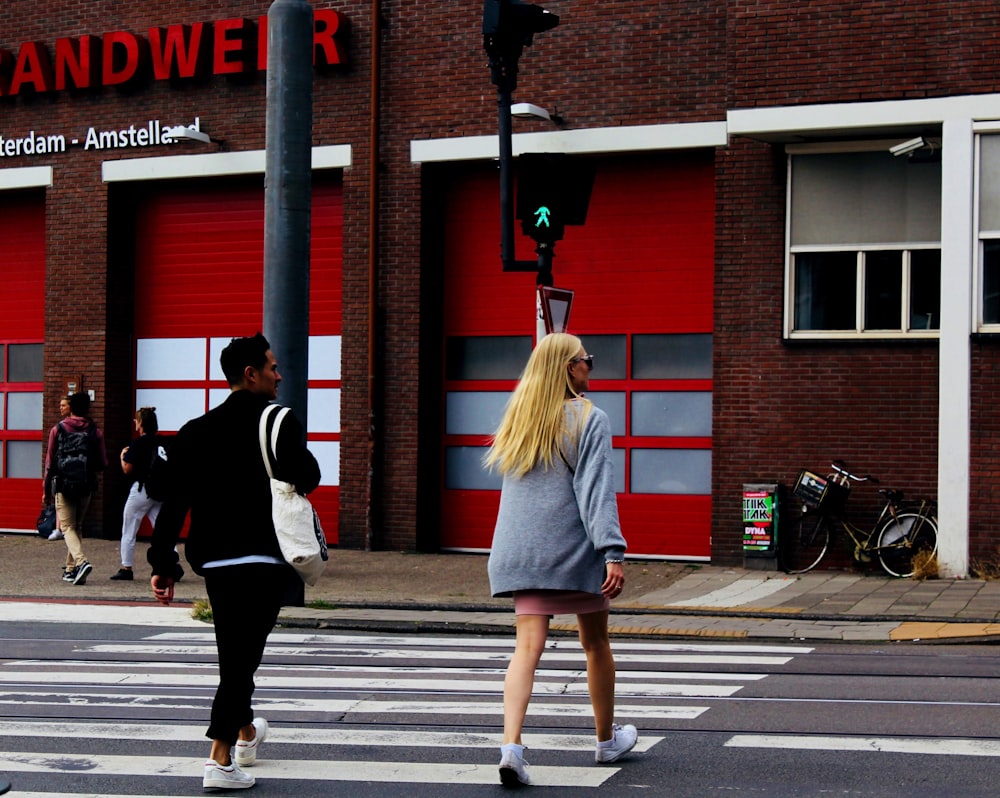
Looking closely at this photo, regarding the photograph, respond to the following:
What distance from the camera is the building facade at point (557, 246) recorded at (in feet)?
51.8

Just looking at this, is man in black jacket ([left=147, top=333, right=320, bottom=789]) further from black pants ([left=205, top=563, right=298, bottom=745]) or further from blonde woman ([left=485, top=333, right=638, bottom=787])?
blonde woman ([left=485, top=333, right=638, bottom=787])

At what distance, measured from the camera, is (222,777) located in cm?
637

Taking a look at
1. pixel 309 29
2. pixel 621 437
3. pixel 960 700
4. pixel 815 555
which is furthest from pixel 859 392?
pixel 960 700

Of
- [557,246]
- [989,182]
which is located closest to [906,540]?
[989,182]

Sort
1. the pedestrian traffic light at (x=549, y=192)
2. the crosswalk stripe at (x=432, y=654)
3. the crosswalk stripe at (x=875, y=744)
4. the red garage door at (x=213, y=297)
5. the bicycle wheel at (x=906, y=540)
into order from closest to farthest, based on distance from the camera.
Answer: the crosswalk stripe at (x=875, y=744)
the crosswalk stripe at (x=432, y=654)
the pedestrian traffic light at (x=549, y=192)
the bicycle wheel at (x=906, y=540)
the red garage door at (x=213, y=297)

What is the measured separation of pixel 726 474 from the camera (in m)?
16.7

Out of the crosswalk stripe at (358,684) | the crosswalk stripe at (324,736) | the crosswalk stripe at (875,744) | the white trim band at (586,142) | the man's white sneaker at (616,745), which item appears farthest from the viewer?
the white trim band at (586,142)

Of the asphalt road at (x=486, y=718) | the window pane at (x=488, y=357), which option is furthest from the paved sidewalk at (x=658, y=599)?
the window pane at (x=488, y=357)

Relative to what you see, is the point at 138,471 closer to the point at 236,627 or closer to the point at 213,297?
the point at 213,297

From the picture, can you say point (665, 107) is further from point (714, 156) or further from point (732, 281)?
point (732, 281)

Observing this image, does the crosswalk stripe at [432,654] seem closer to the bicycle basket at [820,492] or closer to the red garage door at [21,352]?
the bicycle basket at [820,492]

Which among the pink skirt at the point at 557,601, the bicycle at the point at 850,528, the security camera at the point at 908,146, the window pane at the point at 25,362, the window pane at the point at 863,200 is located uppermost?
the security camera at the point at 908,146

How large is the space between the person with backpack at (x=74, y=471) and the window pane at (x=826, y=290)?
743 cm

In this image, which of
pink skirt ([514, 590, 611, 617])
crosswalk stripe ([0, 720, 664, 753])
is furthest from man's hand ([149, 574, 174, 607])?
pink skirt ([514, 590, 611, 617])
